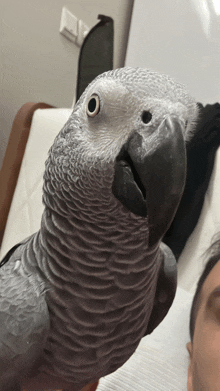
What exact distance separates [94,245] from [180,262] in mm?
772

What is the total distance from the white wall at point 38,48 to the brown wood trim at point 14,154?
55mm

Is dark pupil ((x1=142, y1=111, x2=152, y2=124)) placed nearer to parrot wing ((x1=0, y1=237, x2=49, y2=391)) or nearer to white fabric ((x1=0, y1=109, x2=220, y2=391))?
parrot wing ((x1=0, y1=237, x2=49, y2=391))

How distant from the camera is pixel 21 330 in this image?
0.32 m

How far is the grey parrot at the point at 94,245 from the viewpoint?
0.88 feet

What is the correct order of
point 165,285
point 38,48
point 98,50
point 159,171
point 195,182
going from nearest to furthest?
1. point 159,171
2. point 165,285
3. point 98,50
4. point 195,182
5. point 38,48

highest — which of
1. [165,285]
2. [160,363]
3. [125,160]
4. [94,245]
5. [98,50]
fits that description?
[98,50]

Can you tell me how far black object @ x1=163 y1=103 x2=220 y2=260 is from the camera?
915mm

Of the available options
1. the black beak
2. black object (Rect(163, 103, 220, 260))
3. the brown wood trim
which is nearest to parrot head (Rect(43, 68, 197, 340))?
the black beak

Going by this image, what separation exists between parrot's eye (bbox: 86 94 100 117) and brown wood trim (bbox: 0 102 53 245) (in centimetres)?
90

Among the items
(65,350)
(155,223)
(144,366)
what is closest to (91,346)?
(65,350)

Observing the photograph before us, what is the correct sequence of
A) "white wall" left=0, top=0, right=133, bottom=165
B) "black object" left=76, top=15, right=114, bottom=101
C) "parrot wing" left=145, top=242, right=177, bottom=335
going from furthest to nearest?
"white wall" left=0, top=0, right=133, bottom=165
"black object" left=76, top=15, right=114, bottom=101
"parrot wing" left=145, top=242, right=177, bottom=335

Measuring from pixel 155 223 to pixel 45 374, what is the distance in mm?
278

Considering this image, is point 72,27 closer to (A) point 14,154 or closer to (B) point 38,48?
(B) point 38,48

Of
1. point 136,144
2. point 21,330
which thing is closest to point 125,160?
point 136,144
